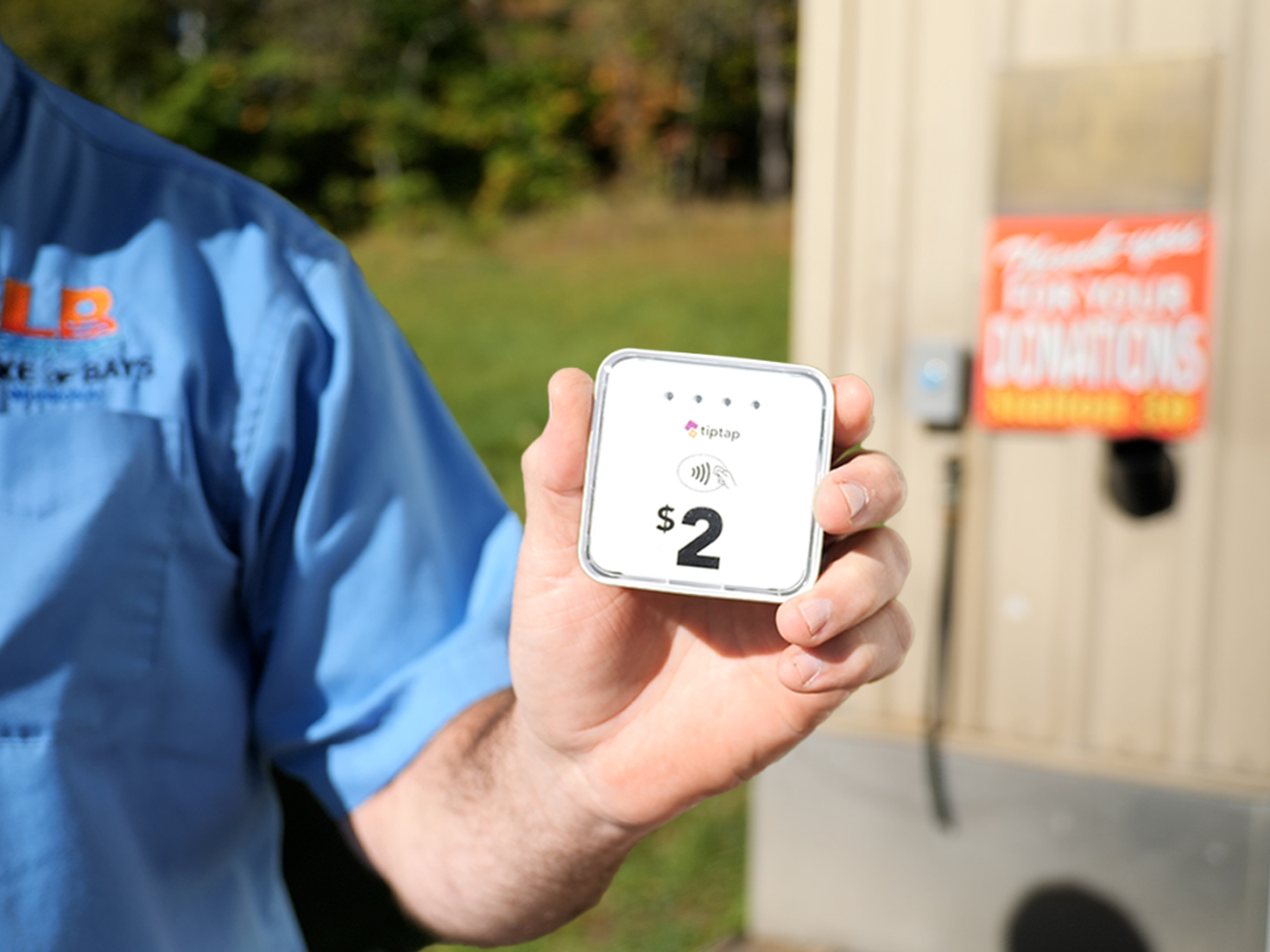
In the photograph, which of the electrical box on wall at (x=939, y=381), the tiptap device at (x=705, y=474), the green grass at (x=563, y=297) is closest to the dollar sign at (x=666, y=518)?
the tiptap device at (x=705, y=474)

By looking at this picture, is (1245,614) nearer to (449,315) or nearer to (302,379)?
(302,379)

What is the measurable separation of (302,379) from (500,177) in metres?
13.8

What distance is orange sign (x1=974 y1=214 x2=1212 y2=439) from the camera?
7.69 feet

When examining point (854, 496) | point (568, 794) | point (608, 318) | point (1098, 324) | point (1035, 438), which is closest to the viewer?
point (854, 496)

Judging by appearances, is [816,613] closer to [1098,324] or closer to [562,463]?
[562,463]

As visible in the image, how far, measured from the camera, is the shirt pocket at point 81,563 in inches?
38.8

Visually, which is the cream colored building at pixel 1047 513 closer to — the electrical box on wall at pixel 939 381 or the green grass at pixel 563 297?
the electrical box on wall at pixel 939 381

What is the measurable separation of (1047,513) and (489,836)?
5.76 feet

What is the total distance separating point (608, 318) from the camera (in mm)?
9430

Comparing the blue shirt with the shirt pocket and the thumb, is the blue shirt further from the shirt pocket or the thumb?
the thumb

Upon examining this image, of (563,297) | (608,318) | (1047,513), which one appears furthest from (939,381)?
(563,297)

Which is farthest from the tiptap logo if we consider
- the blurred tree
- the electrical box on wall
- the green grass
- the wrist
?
the blurred tree

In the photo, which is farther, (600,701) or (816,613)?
(600,701)

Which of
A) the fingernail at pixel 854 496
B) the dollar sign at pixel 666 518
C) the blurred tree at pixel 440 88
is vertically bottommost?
the dollar sign at pixel 666 518
